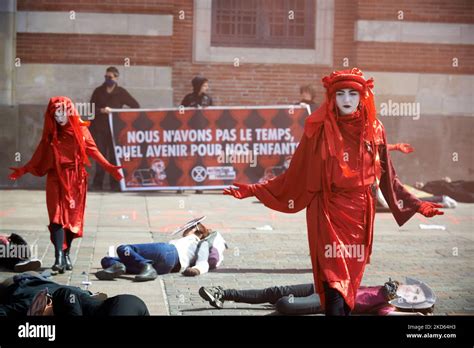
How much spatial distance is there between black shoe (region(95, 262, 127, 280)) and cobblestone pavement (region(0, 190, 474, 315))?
0.22 feet

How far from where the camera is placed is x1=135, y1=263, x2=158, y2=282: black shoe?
8.53 m

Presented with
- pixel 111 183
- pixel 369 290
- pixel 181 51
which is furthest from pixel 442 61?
pixel 111 183

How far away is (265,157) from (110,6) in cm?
520

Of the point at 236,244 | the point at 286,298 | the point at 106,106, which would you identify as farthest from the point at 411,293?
the point at 106,106

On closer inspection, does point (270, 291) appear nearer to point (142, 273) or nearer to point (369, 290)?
point (369, 290)

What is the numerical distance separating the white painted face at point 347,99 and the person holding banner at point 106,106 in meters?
5.07

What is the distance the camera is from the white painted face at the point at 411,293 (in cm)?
751

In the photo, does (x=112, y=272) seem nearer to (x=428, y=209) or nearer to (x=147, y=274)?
(x=147, y=274)

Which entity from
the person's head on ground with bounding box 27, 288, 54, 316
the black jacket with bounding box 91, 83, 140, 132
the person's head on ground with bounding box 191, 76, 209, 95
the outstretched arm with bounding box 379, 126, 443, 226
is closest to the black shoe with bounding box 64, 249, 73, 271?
the person's head on ground with bounding box 27, 288, 54, 316

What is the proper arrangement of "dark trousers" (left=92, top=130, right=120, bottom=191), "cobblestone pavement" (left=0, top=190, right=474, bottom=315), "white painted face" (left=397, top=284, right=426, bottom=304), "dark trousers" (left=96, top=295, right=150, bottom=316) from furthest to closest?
"dark trousers" (left=92, top=130, right=120, bottom=191), "cobblestone pavement" (left=0, top=190, right=474, bottom=315), "white painted face" (left=397, top=284, right=426, bottom=304), "dark trousers" (left=96, top=295, right=150, bottom=316)

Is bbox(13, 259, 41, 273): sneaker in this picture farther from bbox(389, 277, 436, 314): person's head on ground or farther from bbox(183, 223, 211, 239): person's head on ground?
bbox(389, 277, 436, 314): person's head on ground

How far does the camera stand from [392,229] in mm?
11500

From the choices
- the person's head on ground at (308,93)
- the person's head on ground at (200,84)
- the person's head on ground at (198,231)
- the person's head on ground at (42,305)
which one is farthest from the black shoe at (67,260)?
the person's head on ground at (308,93)

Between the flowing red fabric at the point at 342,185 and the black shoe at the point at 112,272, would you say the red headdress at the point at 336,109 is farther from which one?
the black shoe at the point at 112,272
